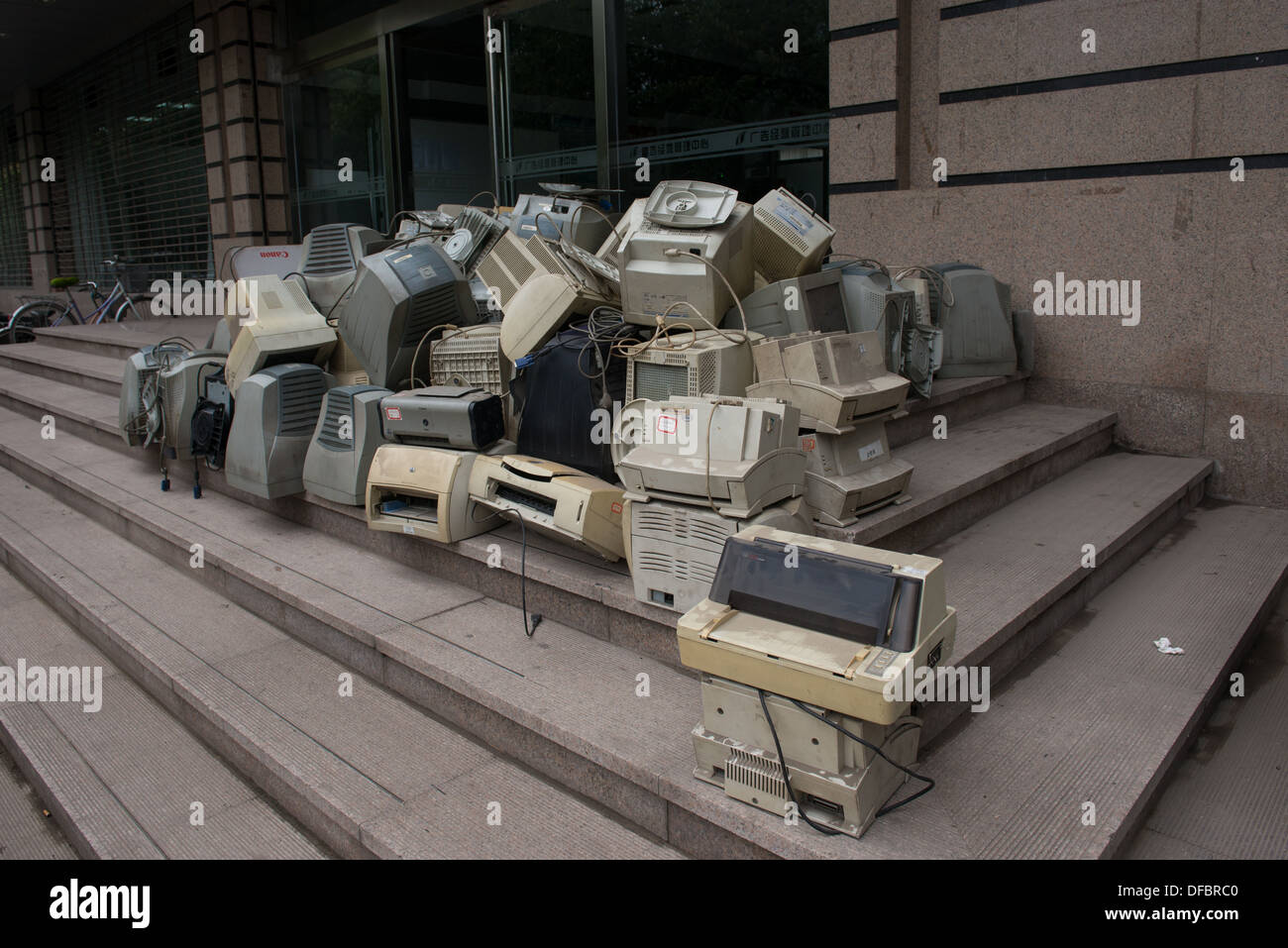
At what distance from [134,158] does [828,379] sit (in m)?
14.1

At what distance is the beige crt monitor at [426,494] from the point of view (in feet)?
11.4

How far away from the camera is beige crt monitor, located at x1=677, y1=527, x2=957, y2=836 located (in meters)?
1.92

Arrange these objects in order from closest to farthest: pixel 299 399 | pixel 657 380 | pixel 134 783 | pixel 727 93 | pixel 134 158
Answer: pixel 134 783 < pixel 657 380 < pixel 299 399 < pixel 727 93 < pixel 134 158

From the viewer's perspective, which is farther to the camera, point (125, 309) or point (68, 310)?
point (68, 310)

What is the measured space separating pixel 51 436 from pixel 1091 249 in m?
7.35

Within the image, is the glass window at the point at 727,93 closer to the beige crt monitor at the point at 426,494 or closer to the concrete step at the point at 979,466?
the concrete step at the point at 979,466

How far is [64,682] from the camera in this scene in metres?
3.58

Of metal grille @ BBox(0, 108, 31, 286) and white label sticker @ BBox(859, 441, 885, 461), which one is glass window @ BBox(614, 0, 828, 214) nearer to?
white label sticker @ BBox(859, 441, 885, 461)

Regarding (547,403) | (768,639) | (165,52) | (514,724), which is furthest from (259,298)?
(165,52)

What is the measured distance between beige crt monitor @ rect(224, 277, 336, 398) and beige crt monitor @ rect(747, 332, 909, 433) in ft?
7.72

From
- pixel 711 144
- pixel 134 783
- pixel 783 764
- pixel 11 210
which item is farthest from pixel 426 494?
pixel 11 210

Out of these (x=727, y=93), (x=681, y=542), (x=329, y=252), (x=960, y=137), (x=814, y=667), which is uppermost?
(x=727, y=93)

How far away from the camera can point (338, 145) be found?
10.3 meters

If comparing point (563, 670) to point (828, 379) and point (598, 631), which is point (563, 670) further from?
point (828, 379)
